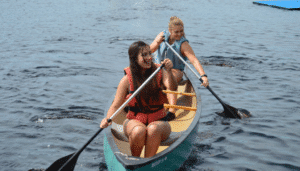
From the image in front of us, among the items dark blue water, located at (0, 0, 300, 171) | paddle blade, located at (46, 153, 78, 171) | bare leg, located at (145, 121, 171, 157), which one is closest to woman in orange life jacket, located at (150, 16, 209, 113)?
dark blue water, located at (0, 0, 300, 171)

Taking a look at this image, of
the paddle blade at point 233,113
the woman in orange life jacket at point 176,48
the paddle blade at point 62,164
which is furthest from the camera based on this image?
the paddle blade at point 233,113

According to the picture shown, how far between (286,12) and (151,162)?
2747 centimetres

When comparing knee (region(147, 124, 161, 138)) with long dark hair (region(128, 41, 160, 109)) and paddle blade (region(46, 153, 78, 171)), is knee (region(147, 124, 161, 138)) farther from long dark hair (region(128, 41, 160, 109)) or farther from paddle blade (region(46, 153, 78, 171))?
paddle blade (region(46, 153, 78, 171))

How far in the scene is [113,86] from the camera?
9883 millimetres

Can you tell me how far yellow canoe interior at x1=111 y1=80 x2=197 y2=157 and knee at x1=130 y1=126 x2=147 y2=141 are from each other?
0.47 metres

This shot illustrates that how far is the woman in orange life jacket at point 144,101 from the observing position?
4.07 m

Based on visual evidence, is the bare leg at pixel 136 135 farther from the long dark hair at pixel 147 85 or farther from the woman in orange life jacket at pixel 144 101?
the long dark hair at pixel 147 85

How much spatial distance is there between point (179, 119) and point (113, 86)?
4342 mm

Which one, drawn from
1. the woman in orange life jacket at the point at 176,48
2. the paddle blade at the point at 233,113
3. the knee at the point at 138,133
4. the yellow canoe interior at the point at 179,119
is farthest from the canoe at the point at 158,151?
the paddle blade at the point at 233,113

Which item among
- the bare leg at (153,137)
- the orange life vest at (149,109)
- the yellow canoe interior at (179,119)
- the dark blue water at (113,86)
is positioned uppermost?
the orange life vest at (149,109)

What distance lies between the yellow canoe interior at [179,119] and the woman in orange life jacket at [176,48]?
0.87ft

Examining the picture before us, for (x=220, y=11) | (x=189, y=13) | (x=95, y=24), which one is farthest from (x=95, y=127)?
(x=220, y=11)

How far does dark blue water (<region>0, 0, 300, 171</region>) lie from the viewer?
5.76 m

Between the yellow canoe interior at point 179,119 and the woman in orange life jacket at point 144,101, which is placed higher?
the woman in orange life jacket at point 144,101
